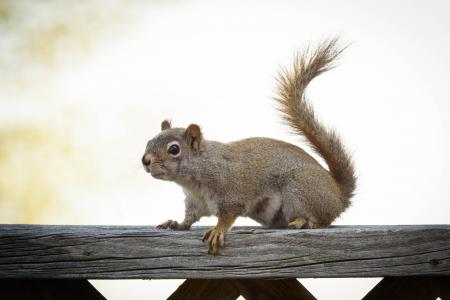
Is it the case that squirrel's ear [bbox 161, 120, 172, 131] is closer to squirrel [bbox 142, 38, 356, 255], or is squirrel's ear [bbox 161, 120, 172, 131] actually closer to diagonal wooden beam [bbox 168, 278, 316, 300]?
squirrel [bbox 142, 38, 356, 255]

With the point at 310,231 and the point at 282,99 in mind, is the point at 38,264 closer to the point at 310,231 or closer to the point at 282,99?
the point at 310,231

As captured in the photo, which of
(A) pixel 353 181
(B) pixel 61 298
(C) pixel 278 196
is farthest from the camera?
(A) pixel 353 181

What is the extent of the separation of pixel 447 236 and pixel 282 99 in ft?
4.02

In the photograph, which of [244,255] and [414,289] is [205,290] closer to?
[244,255]

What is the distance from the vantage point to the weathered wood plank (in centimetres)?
179

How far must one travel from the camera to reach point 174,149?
2.56 meters

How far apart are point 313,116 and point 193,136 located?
0.64 metres

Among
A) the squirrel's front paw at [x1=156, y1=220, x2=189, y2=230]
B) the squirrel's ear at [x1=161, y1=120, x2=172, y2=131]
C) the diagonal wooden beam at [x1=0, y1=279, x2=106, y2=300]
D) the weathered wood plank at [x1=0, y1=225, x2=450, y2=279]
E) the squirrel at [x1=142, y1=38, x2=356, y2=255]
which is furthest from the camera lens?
the squirrel's ear at [x1=161, y1=120, x2=172, y2=131]

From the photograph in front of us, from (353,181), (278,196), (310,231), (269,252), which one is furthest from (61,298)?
(353,181)

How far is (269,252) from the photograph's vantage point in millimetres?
1802

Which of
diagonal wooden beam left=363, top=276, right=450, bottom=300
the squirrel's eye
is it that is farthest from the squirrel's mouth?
diagonal wooden beam left=363, top=276, right=450, bottom=300

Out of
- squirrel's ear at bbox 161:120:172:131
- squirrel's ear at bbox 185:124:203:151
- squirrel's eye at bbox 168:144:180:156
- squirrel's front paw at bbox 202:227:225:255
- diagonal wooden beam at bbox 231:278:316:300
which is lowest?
diagonal wooden beam at bbox 231:278:316:300

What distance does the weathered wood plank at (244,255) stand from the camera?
1.79 m

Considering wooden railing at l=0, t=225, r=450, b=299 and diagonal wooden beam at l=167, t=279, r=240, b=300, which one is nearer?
wooden railing at l=0, t=225, r=450, b=299
